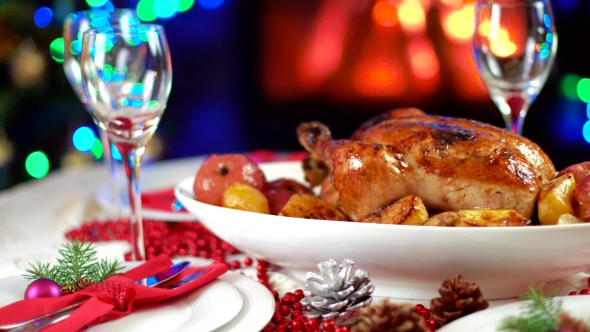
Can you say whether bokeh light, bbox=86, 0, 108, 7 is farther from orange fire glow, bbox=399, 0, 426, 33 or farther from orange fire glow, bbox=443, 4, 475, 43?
orange fire glow, bbox=443, 4, 475, 43

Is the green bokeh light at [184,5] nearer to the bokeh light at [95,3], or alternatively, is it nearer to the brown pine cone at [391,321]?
the bokeh light at [95,3]

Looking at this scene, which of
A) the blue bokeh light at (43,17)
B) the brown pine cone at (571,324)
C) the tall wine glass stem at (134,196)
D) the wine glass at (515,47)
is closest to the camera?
the brown pine cone at (571,324)

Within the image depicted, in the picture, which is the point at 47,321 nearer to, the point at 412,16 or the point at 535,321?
the point at 535,321

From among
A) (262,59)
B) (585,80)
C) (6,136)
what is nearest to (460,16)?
(585,80)

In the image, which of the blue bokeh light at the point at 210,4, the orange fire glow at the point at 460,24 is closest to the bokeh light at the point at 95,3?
the blue bokeh light at the point at 210,4

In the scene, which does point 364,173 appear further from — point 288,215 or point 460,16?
point 460,16

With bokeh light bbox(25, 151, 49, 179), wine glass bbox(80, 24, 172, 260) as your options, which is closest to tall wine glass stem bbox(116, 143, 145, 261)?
wine glass bbox(80, 24, 172, 260)
